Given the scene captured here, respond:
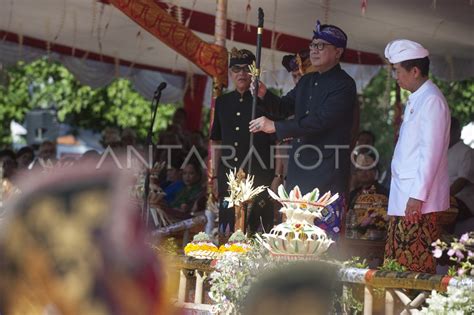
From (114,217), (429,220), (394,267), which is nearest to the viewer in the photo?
(114,217)

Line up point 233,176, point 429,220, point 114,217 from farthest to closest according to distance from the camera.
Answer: point 233,176 → point 429,220 → point 114,217

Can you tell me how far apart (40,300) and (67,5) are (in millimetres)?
9305

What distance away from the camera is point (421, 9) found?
331 inches

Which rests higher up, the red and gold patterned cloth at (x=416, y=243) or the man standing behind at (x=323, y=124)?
the man standing behind at (x=323, y=124)

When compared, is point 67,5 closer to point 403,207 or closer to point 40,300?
point 403,207

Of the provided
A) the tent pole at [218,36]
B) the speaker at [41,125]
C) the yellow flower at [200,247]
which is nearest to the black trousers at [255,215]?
the tent pole at [218,36]

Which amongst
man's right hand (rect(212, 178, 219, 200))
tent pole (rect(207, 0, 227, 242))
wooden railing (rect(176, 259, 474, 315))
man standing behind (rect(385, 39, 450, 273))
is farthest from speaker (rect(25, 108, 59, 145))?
wooden railing (rect(176, 259, 474, 315))

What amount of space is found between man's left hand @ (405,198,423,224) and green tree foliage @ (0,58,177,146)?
2041 centimetres

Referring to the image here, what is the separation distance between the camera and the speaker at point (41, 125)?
24344 mm

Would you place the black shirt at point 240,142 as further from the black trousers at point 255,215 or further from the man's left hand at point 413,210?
the man's left hand at point 413,210

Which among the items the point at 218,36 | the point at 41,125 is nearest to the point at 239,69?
the point at 218,36

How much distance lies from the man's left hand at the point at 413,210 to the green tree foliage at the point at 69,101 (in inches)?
803

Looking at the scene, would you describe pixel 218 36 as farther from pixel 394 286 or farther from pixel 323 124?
pixel 394 286

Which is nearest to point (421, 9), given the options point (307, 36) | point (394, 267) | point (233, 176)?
point (307, 36)
